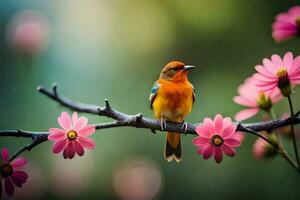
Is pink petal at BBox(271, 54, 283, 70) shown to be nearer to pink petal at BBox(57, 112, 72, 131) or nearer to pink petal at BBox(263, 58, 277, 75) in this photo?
pink petal at BBox(263, 58, 277, 75)

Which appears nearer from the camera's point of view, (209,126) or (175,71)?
(209,126)

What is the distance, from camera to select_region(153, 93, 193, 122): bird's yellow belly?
0.63m

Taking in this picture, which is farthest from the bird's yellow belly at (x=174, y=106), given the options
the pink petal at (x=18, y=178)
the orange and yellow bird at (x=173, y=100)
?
the pink petal at (x=18, y=178)

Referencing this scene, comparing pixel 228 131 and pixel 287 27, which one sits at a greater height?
pixel 287 27

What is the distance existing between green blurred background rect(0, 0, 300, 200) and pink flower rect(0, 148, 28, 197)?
294mm

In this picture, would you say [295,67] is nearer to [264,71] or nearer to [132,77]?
[264,71]

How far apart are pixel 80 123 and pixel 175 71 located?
20 cm

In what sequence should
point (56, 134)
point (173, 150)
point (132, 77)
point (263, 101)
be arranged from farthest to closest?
point (132, 77), point (173, 150), point (263, 101), point (56, 134)

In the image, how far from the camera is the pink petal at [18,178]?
0.44 metres

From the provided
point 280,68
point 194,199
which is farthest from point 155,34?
point 280,68

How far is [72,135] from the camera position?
1.44 ft

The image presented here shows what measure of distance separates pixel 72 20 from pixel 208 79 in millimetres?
406

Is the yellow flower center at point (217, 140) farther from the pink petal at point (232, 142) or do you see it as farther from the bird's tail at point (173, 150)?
the bird's tail at point (173, 150)

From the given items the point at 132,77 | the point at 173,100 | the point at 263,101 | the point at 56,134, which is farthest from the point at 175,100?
the point at 132,77
